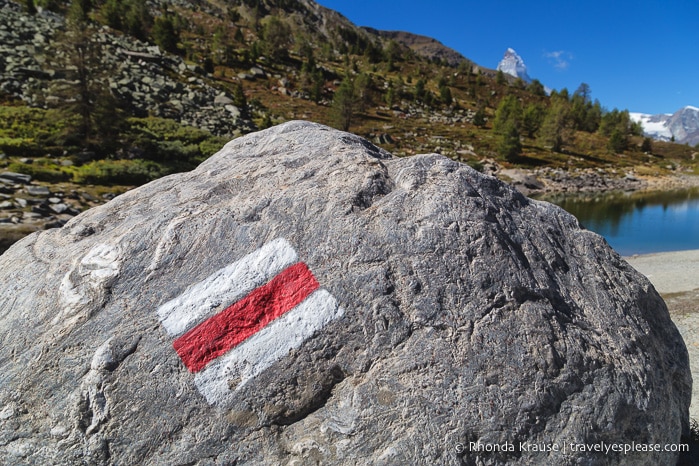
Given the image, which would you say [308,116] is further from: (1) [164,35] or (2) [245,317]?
(2) [245,317]

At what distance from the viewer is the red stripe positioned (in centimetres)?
372

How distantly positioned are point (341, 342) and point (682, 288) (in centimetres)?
2259

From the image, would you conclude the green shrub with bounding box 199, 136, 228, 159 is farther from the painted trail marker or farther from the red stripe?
the red stripe

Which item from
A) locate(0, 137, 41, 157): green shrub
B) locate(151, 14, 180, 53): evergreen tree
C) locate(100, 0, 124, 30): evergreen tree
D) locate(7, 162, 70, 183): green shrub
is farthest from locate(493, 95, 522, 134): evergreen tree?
locate(100, 0, 124, 30): evergreen tree

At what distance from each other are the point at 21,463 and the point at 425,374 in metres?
3.90

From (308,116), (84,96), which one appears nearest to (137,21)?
(308,116)

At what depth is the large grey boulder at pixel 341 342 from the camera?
341 cm

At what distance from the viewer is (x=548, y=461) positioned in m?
3.38

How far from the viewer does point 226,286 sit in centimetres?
403

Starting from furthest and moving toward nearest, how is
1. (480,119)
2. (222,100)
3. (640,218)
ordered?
(480,119), (222,100), (640,218)

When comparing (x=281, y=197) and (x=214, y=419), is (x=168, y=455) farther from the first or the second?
(x=281, y=197)

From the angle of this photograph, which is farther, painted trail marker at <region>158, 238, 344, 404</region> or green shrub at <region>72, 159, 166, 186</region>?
green shrub at <region>72, 159, 166, 186</region>

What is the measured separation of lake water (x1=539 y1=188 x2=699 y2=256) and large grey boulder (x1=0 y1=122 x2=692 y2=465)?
102 ft

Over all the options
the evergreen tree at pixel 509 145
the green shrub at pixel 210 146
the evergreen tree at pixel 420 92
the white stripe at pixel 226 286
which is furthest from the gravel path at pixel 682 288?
the evergreen tree at pixel 420 92
